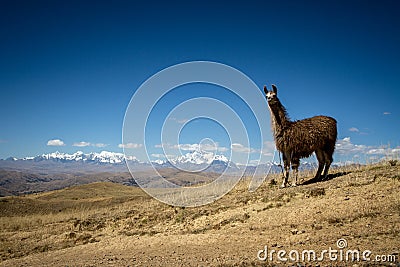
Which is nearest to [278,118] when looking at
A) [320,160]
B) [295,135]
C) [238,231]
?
[295,135]

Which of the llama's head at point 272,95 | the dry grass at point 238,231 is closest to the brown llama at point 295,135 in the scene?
the llama's head at point 272,95

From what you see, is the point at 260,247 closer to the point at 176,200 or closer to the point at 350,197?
the point at 350,197

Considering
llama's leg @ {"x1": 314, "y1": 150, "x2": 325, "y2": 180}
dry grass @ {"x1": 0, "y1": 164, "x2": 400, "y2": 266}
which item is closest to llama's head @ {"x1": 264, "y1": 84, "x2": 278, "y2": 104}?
llama's leg @ {"x1": 314, "y1": 150, "x2": 325, "y2": 180}

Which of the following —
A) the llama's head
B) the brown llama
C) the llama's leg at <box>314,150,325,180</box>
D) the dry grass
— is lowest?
the dry grass

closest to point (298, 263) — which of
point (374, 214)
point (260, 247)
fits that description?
point (260, 247)

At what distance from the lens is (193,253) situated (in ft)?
28.0

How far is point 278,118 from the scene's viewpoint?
1454cm

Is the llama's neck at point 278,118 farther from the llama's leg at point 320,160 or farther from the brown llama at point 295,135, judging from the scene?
the llama's leg at point 320,160

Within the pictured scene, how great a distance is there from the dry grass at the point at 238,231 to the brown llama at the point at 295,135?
185 cm

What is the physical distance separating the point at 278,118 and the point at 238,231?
20.9 ft

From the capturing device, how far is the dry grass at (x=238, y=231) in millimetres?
7898

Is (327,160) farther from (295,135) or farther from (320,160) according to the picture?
(295,135)

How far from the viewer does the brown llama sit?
14.2 metres

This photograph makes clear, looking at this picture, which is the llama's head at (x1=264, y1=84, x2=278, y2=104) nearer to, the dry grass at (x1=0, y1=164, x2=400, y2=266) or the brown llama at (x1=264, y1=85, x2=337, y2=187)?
the brown llama at (x1=264, y1=85, x2=337, y2=187)
